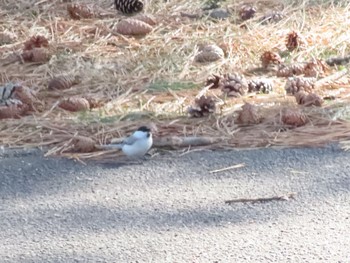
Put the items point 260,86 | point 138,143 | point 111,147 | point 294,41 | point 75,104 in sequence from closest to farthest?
point 138,143 → point 111,147 → point 75,104 → point 260,86 → point 294,41

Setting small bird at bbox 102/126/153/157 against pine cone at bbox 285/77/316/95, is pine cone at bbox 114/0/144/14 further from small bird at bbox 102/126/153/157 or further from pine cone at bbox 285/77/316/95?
small bird at bbox 102/126/153/157

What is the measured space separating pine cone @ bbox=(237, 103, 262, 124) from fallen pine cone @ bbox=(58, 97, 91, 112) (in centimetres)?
73

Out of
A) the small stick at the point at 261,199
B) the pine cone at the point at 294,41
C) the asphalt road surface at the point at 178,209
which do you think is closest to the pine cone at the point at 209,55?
the pine cone at the point at 294,41

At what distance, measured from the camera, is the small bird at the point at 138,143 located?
3.82m

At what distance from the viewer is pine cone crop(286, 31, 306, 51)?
5.28 meters

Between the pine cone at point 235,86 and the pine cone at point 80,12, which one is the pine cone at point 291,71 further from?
the pine cone at point 80,12

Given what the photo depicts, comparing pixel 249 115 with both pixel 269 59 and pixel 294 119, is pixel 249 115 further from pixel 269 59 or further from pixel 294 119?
pixel 269 59

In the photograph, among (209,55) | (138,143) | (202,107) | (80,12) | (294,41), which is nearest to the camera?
(138,143)

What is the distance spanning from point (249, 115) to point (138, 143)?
0.62 m

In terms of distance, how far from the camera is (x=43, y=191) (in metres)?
3.58

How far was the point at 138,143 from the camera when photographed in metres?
3.82

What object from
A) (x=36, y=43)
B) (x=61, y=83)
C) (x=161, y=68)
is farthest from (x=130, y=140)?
(x=36, y=43)

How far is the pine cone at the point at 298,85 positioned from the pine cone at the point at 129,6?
5.70 ft

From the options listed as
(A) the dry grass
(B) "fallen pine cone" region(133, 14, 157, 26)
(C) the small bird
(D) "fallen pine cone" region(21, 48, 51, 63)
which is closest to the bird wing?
(C) the small bird
